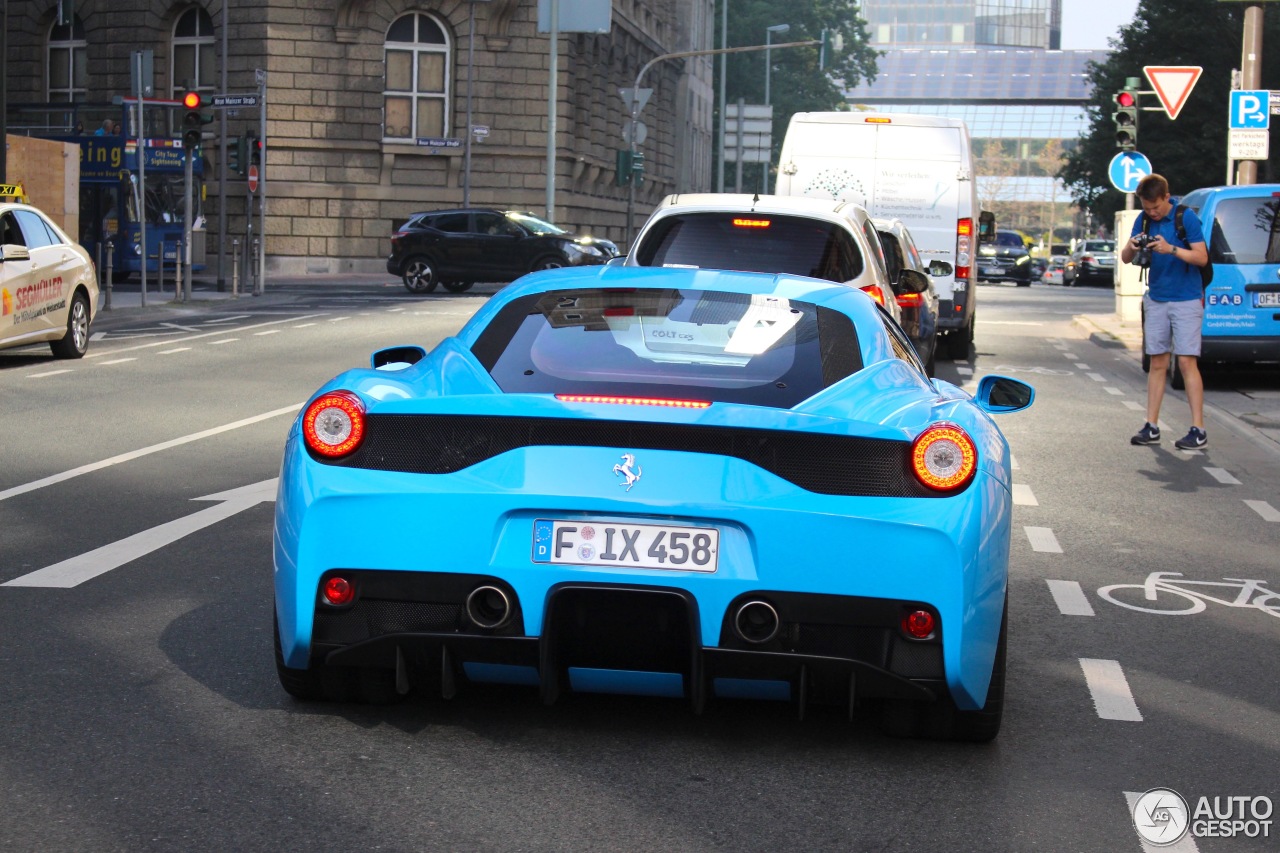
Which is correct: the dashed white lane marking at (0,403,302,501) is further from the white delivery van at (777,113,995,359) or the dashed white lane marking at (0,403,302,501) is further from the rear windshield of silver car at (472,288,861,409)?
the white delivery van at (777,113,995,359)

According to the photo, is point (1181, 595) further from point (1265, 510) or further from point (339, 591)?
point (339, 591)

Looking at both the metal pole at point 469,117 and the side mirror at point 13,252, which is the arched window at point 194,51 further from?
the side mirror at point 13,252

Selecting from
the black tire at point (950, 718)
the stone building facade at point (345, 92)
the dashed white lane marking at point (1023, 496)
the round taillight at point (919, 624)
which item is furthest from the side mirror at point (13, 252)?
the stone building facade at point (345, 92)

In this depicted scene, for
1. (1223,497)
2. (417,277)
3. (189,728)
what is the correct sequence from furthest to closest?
(417,277) → (1223,497) → (189,728)

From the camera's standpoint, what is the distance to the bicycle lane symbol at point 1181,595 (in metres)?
7.19

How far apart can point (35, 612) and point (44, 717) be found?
1.51m

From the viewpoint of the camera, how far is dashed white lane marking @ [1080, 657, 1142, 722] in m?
5.45

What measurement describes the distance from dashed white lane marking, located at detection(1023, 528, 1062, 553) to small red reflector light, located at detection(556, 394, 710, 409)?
4209mm

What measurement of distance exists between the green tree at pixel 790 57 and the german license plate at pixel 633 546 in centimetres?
8740

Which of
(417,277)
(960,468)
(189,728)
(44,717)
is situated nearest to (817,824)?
(960,468)

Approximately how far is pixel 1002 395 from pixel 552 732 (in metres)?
1.98

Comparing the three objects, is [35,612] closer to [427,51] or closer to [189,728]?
[189,728]

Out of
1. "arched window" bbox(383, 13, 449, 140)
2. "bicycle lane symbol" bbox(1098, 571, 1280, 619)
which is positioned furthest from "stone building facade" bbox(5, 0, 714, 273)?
"bicycle lane symbol" bbox(1098, 571, 1280, 619)

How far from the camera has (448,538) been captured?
4.54 metres
